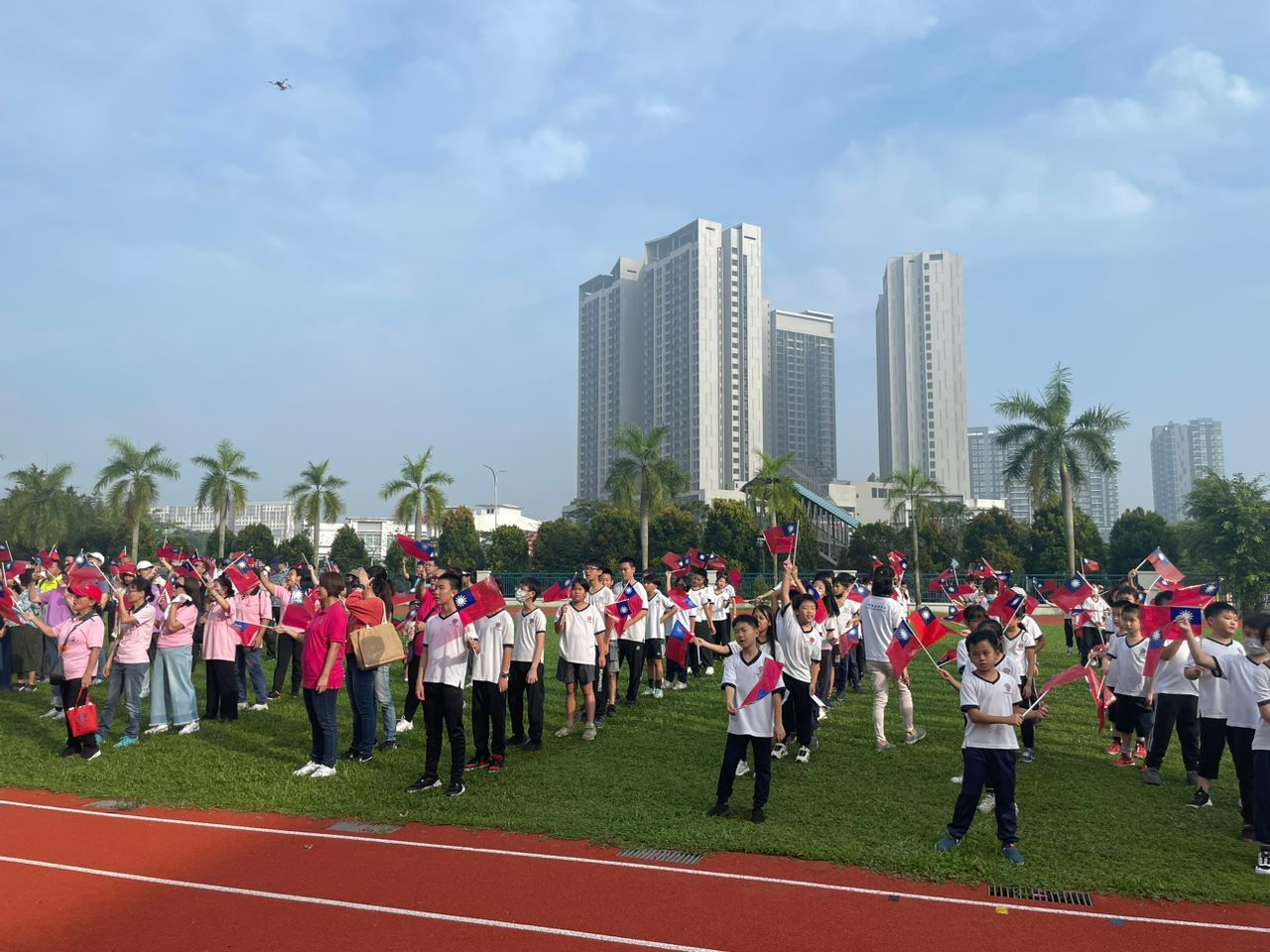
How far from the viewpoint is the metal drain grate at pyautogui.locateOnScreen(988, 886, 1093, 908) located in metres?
5.44

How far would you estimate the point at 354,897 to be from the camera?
222 inches

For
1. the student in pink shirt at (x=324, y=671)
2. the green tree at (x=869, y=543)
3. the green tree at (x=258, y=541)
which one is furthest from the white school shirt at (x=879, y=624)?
the green tree at (x=258, y=541)

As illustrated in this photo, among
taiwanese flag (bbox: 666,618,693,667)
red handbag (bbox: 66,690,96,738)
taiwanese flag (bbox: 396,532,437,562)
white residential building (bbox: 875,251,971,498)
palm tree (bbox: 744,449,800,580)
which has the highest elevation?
white residential building (bbox: 875,251,971,498)

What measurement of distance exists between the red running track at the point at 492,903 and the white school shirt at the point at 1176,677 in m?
2.89

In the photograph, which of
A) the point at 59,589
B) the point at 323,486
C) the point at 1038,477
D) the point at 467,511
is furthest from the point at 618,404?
the point at 59,589

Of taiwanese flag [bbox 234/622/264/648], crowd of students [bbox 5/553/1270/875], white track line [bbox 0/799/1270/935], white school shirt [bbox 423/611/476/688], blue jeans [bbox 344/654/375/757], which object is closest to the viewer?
white track line [bbox 0/799/1270/935]

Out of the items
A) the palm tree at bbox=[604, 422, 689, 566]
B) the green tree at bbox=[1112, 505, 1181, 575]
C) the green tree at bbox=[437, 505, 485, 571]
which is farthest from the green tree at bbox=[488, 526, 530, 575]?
the green tree at bbox=[1112, 505, 1181, 575]

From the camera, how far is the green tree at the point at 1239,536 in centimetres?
2872

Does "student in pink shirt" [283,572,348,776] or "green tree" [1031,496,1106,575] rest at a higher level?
"green tree" [1031,496,1106,575]

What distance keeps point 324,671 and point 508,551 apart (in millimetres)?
45327

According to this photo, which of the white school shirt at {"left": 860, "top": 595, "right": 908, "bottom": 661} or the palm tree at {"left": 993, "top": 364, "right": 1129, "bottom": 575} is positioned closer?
the white school shirt at {"left": 860, "top": 595, "right": 908, "bottom": 661}

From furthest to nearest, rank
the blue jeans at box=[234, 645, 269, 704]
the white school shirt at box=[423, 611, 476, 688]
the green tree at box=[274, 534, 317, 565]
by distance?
the green tree at box=[274, 534, 317, 565] < the blue jeans at box=[234, 645, 269, 704] < the white school shirt at box=[423, 611, 476, 688]

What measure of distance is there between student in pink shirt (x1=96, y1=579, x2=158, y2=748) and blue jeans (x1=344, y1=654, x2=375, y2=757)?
2566mm

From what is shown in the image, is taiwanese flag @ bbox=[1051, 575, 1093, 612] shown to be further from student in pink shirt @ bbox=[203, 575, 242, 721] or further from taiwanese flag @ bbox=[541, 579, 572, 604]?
student in pink shirt @ bbox=[203, 575, 242, 721]
